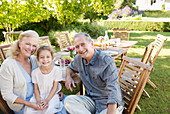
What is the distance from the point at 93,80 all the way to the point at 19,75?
3.10ft

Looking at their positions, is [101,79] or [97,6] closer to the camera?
A: [101,79]

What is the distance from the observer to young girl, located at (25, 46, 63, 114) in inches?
71.9

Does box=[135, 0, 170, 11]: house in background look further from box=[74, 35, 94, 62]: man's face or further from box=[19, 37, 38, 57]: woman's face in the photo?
box=[19, 37, 38, 57]: woman's face

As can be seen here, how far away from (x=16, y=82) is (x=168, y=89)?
3593mm

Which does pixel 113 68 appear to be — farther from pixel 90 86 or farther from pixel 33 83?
pixel 33 83

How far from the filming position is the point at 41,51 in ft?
6.09

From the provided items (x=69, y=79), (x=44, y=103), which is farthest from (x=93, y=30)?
(x=44, y=103)

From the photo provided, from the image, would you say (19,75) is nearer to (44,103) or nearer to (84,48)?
(44,103)

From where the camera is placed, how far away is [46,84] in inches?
75.4

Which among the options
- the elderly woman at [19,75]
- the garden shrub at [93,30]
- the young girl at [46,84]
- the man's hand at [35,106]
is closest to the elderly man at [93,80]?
the young girl at [46,84]

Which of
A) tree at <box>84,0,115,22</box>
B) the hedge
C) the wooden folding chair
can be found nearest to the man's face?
the wooden folding chair

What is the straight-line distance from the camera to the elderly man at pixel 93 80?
5.63 ft

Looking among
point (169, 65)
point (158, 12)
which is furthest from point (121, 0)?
point (169, 65)

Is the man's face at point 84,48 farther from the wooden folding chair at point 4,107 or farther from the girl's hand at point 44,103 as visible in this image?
the wooden folding chair at point 4,107
